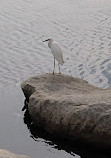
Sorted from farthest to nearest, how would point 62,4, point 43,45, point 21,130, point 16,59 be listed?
1. point 62,4
2. point 43,45
3. point 16,59
4. point 21,130

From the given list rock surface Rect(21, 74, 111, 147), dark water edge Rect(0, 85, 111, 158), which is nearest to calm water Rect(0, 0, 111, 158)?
dark water edge Rect(0, 85, 111, 158)

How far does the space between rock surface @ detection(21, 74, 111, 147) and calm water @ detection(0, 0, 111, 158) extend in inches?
20.7

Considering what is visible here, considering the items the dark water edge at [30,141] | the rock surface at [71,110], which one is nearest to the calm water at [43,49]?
the dark water edge at [30,141]

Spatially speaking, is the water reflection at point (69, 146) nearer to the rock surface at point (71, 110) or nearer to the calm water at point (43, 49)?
the calm water at point (43, 49)

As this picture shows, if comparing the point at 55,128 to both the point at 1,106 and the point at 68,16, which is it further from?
the point at 68,16

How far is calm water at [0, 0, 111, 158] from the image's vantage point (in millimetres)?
14172

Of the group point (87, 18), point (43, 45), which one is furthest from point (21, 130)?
point (87, 18)

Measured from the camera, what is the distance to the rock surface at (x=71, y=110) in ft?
42.3

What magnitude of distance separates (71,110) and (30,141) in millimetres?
1897

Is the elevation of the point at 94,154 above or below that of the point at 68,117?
below

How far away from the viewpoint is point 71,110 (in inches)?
527

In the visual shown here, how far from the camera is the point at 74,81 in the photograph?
16266 mm

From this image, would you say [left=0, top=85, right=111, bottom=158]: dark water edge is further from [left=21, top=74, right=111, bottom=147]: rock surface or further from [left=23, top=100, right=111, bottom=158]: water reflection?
[left=21, top=74, right=111, bottom=147]: rock surface

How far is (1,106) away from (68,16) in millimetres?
13918
